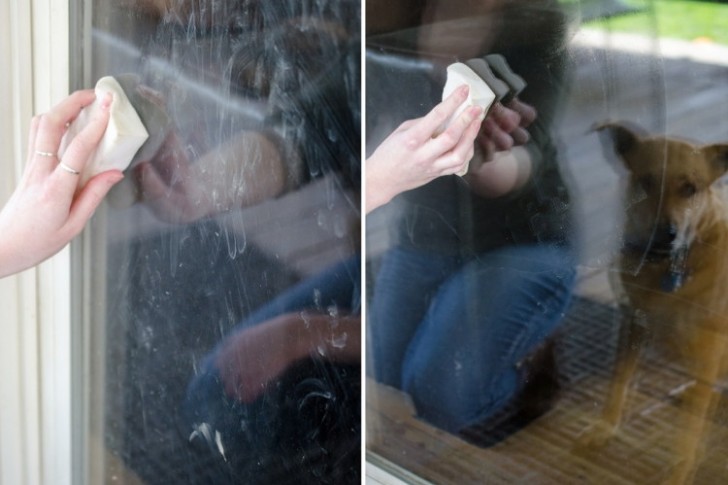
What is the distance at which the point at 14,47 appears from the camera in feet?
4.32

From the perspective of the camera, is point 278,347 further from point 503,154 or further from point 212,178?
point 503,154

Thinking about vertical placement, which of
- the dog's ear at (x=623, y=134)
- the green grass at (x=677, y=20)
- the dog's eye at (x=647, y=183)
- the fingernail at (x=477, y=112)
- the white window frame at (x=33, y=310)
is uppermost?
the green grass at (x=677, y=20)

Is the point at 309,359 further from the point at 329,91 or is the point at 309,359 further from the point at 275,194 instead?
the point at 329,91

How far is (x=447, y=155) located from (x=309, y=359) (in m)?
0.28

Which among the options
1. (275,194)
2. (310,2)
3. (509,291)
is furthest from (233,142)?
(509,291)

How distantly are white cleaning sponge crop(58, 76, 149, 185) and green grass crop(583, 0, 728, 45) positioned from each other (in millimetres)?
665

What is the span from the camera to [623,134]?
2.01ft

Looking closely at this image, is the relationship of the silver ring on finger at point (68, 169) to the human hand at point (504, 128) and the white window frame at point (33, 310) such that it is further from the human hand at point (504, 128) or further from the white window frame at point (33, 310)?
the human hand at point (504, 128)

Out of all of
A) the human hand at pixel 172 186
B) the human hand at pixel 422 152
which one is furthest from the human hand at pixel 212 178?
the human hand at pixel 422 152

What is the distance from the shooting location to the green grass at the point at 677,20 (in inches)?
21.5

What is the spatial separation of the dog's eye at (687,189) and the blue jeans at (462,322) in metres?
0.11

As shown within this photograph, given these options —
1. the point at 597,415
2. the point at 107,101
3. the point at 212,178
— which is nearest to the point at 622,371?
the point at 597,415

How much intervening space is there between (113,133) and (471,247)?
0.55m

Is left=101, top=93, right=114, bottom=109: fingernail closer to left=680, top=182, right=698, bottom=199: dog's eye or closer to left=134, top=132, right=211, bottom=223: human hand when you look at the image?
left=134, top=132, right=211, bottom=223: human hand
